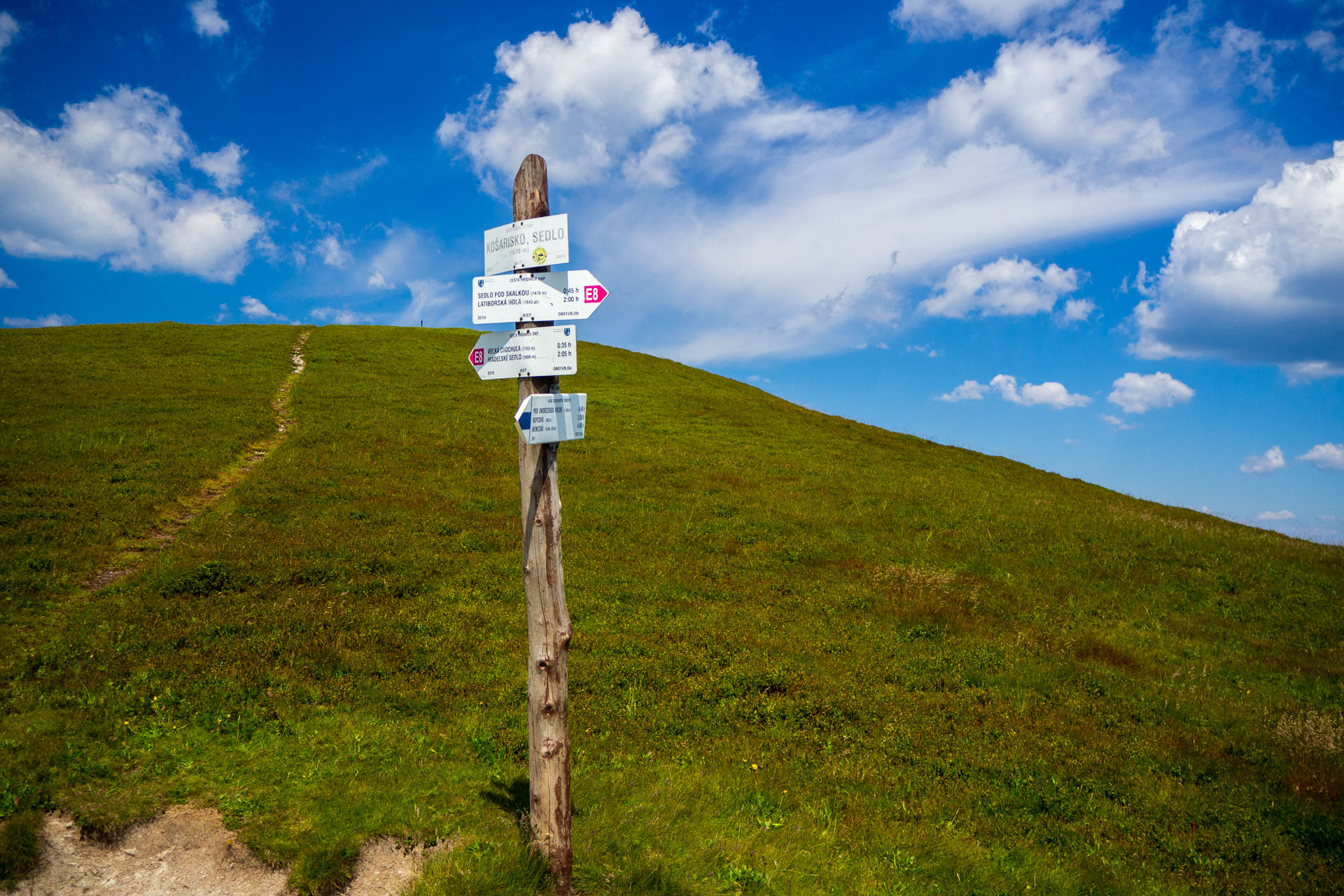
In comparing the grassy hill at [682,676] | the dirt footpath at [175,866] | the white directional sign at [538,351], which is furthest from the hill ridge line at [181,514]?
the white directional sign at [538,351]

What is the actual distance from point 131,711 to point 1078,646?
1678cm

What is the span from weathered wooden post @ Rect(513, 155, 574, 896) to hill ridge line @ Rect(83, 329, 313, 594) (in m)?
11.6

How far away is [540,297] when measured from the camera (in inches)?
260

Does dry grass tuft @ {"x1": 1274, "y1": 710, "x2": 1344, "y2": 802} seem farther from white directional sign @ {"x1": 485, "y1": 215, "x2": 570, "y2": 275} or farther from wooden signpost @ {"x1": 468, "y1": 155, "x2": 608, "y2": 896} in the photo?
white directional sign @ {"x1": 485, "y1": 215, "x2": 570, "y2": 275}

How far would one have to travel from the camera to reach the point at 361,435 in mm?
A: 27453

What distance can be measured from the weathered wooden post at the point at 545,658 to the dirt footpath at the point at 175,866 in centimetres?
143

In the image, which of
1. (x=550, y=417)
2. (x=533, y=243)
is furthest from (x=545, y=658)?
(x=533, y=243)

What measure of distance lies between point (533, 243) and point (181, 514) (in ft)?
54.0

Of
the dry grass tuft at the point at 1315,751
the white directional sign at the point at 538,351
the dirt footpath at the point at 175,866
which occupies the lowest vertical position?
the dry grass tuft at the point at 1315,751

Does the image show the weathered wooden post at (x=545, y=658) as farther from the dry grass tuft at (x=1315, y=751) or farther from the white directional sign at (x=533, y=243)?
the dry grass tuft at (x=1315, y=751)

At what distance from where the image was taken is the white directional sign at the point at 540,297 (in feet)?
21.4

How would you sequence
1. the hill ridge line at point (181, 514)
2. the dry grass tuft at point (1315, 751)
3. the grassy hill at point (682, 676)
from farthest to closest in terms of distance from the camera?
the hill ridge line at point (181, 514) → the dry grass tuft at point (1315, 751) → the grassy hill at point (682, 676)

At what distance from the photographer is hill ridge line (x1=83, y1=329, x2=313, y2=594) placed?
14023mm

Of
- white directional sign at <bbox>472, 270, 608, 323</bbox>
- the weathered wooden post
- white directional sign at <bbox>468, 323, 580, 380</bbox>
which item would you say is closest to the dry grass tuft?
the weathered wooden post
